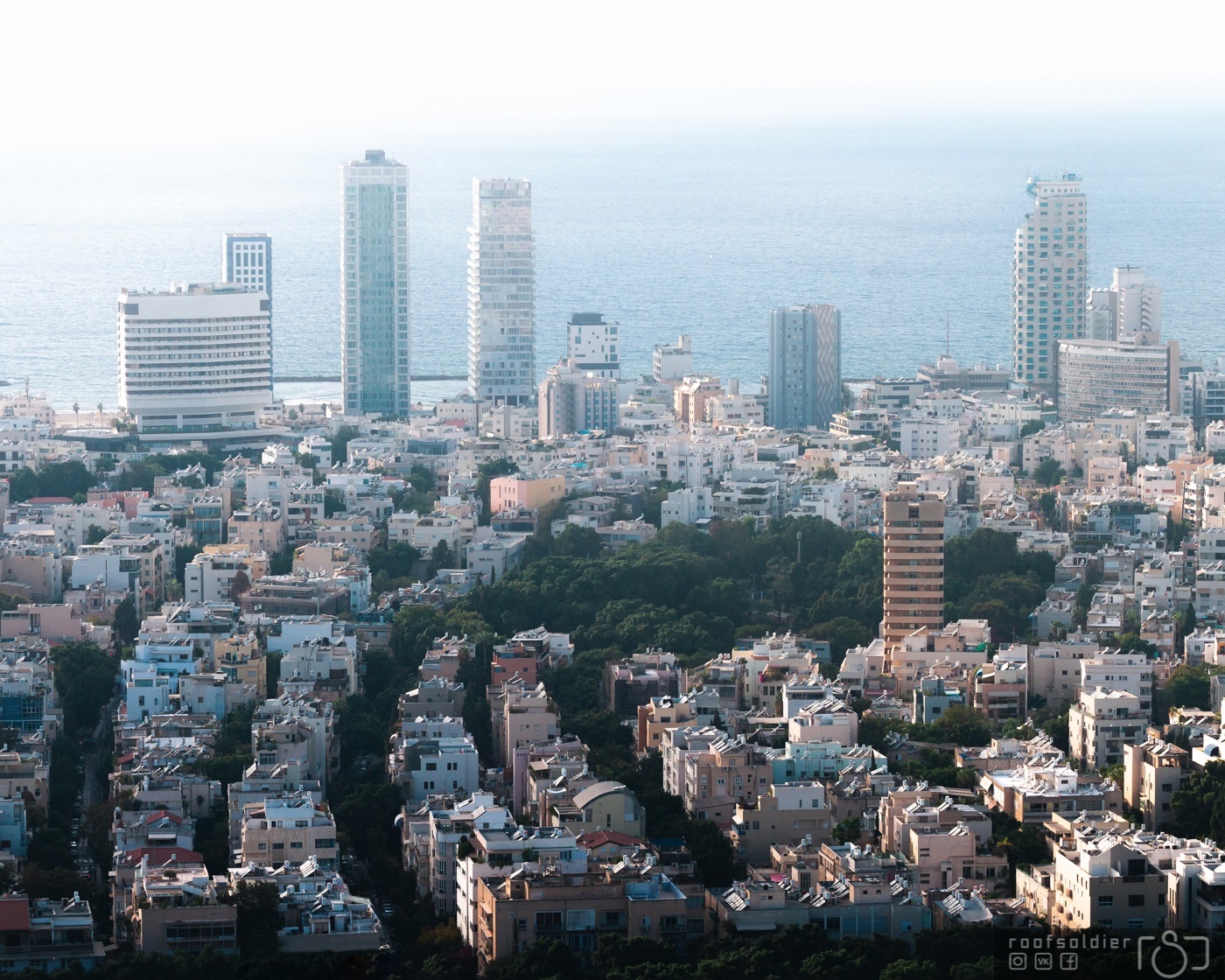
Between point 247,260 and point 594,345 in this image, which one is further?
point 247,260

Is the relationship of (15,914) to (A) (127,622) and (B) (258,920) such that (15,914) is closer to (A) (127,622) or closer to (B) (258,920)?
(B) (258,920)

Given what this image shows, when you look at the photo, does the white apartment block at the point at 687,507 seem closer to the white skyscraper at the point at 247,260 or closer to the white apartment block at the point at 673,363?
the white apartment block at the point at 673,363

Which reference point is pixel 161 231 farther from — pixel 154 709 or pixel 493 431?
Answer: pixel 154 709

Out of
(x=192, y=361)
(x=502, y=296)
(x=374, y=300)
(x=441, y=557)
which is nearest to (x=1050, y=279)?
(x=502, y=296)

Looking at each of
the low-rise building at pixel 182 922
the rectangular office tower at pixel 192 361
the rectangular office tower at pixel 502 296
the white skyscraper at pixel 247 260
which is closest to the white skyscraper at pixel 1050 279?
the rectangular office tower at pixel 502 296

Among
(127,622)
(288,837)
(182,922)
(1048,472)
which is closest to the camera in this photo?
(182,922)

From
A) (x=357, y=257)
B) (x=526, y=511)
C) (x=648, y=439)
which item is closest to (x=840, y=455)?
(x=648, y=439)
